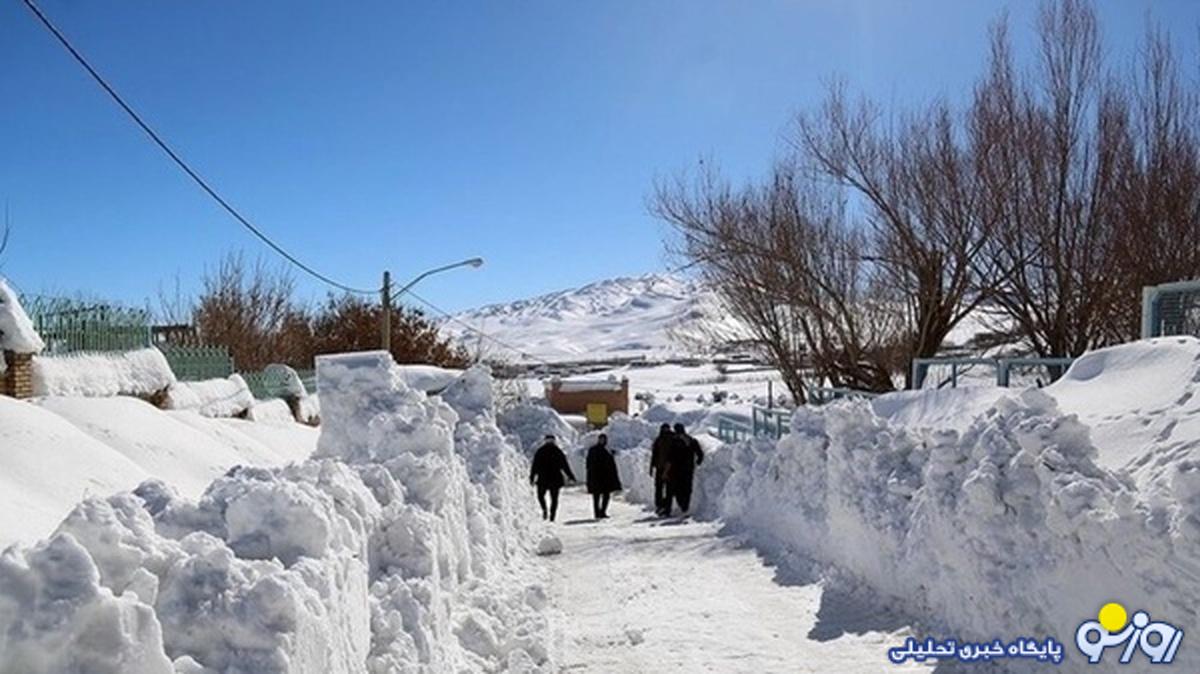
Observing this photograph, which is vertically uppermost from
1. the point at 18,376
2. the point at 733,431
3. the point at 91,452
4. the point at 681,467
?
the point at 18,376

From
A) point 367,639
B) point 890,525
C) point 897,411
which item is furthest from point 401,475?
point 897,411

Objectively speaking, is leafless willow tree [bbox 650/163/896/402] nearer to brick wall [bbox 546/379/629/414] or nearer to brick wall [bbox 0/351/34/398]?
brick wall [bbox 0/351/34/398]

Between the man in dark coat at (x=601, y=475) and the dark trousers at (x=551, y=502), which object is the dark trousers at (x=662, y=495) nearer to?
the man in dark coat at (x=601, y=475)

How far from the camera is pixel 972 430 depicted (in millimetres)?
5977

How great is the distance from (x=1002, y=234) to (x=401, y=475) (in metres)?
11.6

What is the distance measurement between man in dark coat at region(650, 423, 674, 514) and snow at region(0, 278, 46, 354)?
8206mm

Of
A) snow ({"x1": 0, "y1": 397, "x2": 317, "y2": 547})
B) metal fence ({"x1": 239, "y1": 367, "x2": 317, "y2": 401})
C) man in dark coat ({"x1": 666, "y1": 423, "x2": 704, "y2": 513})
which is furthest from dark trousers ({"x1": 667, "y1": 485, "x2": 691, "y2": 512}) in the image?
metal fence ({"x1": 239, "y1": 367, "x2": 317, "y2": 401})

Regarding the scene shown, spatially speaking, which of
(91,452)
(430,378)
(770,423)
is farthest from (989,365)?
(430,378)

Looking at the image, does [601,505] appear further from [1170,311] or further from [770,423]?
[1170,311]

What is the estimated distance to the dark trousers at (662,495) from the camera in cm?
1426

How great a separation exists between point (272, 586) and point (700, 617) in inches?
181

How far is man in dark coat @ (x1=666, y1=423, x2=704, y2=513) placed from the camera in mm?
13781

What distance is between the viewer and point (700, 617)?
273 inches

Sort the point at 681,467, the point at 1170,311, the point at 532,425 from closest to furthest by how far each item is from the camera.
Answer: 1. the point at 1170,311
2. the point at 681,467
3. the point at 532,425
